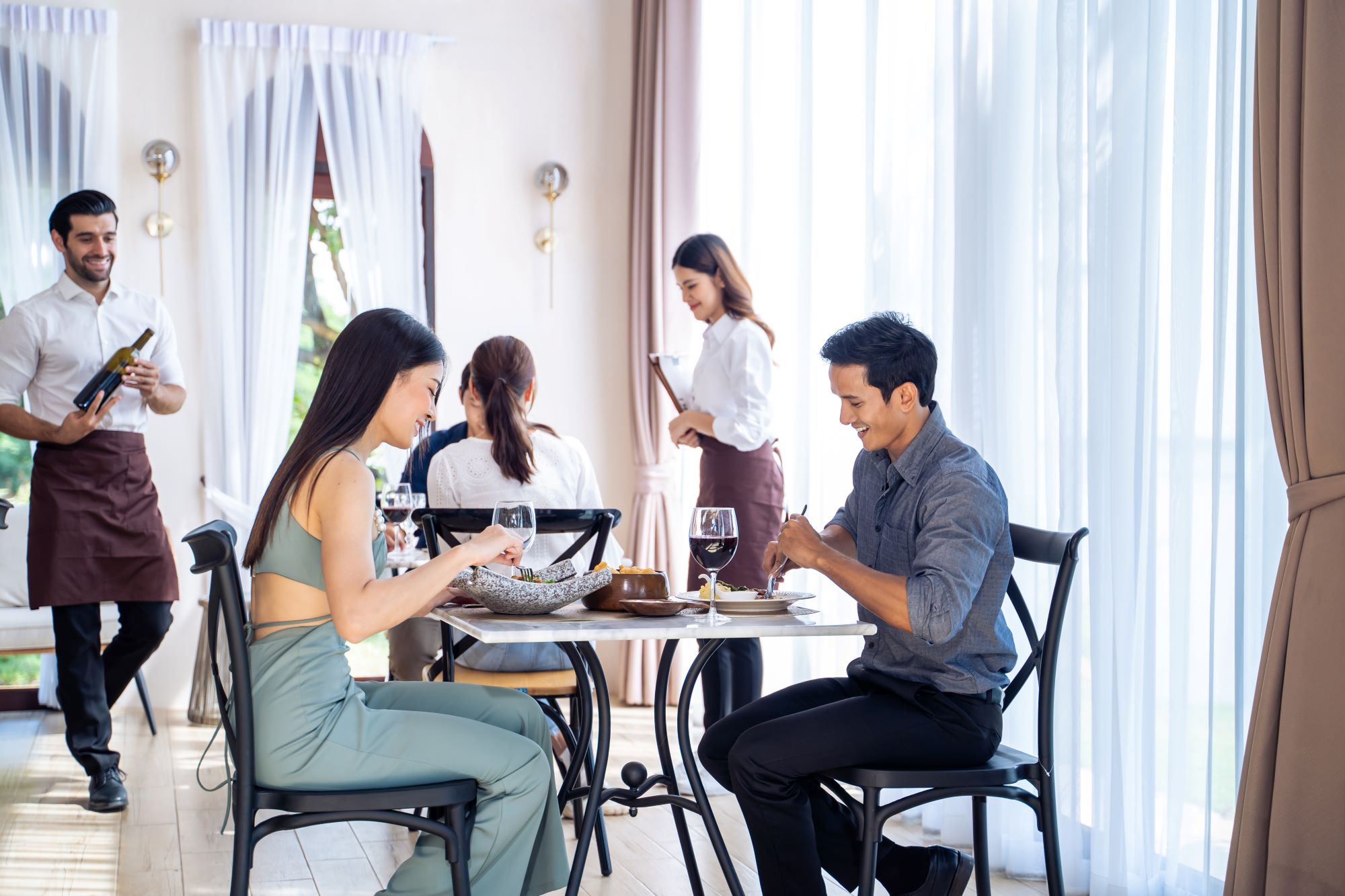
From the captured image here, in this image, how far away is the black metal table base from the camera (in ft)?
7.00

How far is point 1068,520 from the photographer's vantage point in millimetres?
2668

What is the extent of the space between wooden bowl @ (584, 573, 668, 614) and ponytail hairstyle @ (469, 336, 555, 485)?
108 centimetres

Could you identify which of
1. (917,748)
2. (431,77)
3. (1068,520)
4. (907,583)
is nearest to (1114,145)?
(1068,520)

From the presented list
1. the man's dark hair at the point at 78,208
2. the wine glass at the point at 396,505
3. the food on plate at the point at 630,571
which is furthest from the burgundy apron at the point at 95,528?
the food on plate at the point at 630,571

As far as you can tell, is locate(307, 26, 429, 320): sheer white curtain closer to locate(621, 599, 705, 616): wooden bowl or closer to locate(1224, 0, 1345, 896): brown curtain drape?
locate(621, 599, 705, 616): wooden bowl

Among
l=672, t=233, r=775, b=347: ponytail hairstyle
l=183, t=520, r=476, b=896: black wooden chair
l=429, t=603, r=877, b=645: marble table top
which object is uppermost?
l=672, t=233, r=775, b=347: ponytail hairstyle

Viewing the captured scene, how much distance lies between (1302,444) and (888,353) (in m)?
0.68

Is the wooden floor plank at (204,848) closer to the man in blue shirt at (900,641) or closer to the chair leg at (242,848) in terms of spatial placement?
the man in blue shirt at (900,641)

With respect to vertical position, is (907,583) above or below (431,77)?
below

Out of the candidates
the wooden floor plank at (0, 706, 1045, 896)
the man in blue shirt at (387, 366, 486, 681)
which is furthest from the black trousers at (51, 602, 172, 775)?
the man in blue shirt at (387, 366, 486, 681)

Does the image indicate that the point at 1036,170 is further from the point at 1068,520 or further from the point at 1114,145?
the point at 1068,520

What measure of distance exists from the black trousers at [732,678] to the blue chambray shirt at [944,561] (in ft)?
4.50

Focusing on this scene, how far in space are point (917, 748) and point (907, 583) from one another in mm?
296

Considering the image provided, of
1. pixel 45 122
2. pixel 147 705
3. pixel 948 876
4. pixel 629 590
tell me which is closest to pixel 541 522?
pixel 629 590
